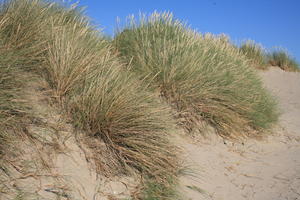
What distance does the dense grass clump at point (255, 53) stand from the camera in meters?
15.7

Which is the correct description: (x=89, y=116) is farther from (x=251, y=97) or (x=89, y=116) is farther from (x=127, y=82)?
(x=251, y=97)

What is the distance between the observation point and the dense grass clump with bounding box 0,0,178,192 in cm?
444

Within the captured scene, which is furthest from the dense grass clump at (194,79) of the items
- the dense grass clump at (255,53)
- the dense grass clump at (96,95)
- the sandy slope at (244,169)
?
the dense grass clump at (255,53)

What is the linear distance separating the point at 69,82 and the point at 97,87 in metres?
0.45

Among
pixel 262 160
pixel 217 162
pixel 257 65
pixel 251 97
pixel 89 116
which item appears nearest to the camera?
pixel 89 116

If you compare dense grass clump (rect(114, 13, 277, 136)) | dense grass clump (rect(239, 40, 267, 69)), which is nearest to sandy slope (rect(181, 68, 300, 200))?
dense grass clump (rect(114, 13, 277, 136))

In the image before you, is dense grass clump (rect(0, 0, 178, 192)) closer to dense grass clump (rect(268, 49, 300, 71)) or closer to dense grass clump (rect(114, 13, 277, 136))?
dense grass clump (rect(114, 13, 277, 136))

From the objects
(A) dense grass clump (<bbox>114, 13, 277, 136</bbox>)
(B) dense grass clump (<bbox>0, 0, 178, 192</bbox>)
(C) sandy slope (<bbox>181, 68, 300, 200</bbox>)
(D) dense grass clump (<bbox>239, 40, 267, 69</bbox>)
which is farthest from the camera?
(D) dense grass clump (<bbox>239, 40, 267, 69</bbox>)

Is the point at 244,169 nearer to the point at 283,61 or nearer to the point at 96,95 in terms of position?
the point at 96,95

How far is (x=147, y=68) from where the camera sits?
663 centimetres

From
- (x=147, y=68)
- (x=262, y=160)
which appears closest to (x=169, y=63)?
(x=147, y=68)

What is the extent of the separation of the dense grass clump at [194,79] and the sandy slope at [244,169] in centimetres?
43

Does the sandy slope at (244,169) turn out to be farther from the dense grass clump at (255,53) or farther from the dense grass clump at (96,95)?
the dense grass clump at (255,53)

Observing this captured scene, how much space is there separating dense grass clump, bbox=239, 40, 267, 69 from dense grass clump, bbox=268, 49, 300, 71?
75 centimetres
